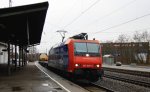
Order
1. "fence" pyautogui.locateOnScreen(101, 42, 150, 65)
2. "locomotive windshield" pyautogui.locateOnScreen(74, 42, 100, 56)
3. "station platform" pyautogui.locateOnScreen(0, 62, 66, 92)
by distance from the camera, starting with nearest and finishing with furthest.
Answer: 1. "station platform" pyautogui.locateOnScreen(0, 62, 66, 92)
2. "locomotive windshield" pyautogui.locateOnScreen(74, 42, 100, 56)
3. "fence" pyautogui.locateOnScreen(101, 42, 150, 65)

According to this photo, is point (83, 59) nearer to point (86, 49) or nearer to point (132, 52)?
point (86, 49)

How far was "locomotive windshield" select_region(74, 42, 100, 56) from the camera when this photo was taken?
2051 cm

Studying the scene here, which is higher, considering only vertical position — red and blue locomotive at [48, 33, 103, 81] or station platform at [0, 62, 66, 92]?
red and blue locomotive at [48, 33, 103, 81]

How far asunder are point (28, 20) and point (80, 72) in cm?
566

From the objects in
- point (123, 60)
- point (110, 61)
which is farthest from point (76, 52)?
point (123, 60)

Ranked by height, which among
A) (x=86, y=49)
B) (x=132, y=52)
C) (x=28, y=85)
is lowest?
(x=28, y=85)

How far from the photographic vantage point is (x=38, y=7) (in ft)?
59.6

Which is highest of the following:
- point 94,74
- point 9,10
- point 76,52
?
point 9,10

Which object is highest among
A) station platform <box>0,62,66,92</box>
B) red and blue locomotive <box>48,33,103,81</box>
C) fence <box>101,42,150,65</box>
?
fence <box>101,42,150,65</box>

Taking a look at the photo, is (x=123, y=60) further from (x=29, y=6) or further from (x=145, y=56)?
(x=29, y=6)

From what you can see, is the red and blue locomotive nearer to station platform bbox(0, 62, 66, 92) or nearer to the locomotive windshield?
the locomotive windshield

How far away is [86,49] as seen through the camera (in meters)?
20.9

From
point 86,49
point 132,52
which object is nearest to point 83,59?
point 86,49

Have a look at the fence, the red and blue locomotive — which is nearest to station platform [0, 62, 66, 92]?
the red and blue locomotive
